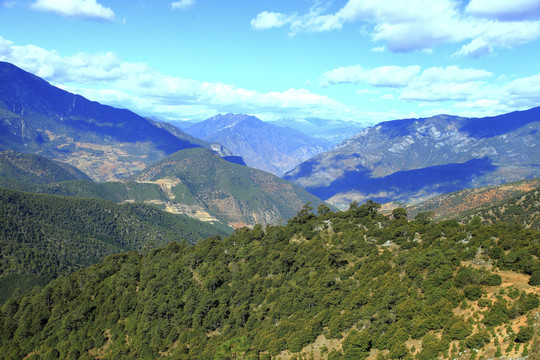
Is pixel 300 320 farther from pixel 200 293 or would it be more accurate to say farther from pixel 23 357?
pixel 23 357

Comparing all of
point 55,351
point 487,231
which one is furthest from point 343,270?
point 55,351

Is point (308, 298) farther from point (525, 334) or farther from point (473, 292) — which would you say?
point (525, 334)

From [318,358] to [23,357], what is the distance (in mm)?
100181

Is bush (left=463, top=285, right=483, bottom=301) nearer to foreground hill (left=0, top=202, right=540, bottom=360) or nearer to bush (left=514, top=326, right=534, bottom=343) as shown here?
foreground hill (left=0, top=202, right=540, bottom=360)

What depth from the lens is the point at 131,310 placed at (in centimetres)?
12194

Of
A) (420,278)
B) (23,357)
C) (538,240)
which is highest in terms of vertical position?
(538,240)

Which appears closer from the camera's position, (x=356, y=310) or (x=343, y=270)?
(x=356, y=310)

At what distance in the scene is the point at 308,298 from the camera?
9138 cm

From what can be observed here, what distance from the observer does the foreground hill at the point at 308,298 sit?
62.8 m

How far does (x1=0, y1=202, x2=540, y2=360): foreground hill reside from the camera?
62812mm

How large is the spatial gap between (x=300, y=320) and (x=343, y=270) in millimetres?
16853

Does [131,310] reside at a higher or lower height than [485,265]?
lower

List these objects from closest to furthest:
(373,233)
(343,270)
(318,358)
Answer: (318,358), (343,270), (373,233)

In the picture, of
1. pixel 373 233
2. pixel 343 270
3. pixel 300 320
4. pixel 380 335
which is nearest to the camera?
pixel 380 335
